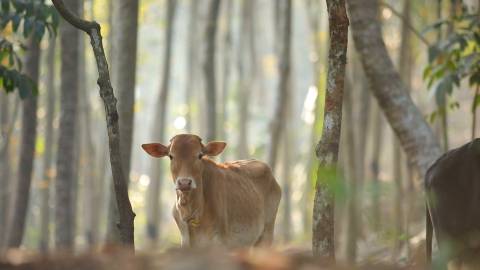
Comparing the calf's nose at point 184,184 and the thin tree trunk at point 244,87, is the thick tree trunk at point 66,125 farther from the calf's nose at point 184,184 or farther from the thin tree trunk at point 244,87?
the thin tree trunk at point 244,87

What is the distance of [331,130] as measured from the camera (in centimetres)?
753

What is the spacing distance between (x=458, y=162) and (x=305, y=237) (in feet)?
58.3

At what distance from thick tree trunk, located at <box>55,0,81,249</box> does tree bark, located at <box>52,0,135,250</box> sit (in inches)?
187

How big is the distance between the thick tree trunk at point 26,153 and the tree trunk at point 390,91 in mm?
4725

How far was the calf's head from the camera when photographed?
9234 millimetres

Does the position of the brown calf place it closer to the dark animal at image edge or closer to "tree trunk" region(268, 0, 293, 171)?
the dark animal at image edge

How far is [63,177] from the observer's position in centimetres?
1260

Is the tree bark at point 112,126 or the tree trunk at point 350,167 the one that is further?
the tree trunk at point 350,167

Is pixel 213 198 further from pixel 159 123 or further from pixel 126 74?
pixel 159 123

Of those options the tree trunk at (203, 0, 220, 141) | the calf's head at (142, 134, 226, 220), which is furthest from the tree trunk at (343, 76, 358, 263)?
the calf's head at (142, 134, 226, 220)

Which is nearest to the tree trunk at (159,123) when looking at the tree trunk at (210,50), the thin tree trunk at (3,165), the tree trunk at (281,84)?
the thin tree trunk at (3,165)

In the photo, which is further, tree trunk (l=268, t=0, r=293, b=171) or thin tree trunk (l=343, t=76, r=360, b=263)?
tree trunk (l=268, t=0, r=293, b=171)

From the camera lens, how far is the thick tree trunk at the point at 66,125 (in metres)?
12.5

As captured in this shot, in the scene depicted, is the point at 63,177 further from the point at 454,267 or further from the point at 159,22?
the point at 159,22
